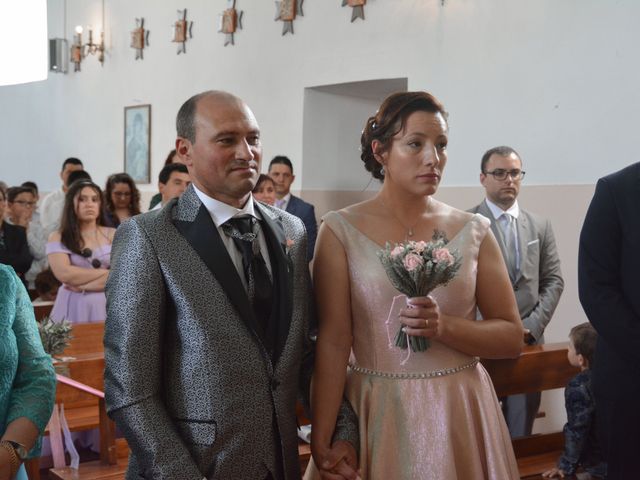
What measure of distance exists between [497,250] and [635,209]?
0.49 m

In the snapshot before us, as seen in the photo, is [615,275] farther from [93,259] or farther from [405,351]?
[93,259]

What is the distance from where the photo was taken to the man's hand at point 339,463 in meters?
2.34

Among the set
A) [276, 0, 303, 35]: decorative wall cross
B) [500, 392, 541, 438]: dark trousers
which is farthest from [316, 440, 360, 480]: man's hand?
[276, 0, 303, 35]: decorative wall cross

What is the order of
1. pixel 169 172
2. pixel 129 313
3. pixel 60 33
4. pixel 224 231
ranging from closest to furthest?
pixel 129 313
pixel 224 231
pixel 169 172
pixel 60 33

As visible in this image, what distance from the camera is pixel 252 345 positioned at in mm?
2113

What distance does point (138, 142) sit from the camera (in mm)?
11664

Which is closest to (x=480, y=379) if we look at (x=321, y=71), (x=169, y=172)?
(x=169, y=172)

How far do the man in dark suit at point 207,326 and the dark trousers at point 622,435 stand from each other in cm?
111

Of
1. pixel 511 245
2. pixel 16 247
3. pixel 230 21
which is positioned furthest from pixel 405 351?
pixel 230 21

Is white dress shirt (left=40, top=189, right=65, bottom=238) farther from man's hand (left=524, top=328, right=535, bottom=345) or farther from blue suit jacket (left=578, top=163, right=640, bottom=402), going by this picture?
blue suit jacket (left=578, top=163, right=640, bottom=402)

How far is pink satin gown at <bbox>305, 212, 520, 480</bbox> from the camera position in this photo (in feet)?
8.02

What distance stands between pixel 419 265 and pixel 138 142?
990 centimetres

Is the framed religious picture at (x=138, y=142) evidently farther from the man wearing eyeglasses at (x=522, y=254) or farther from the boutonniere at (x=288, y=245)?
the boutonniere at (x=288, y=245)

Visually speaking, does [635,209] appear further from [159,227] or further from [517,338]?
[159,227]
